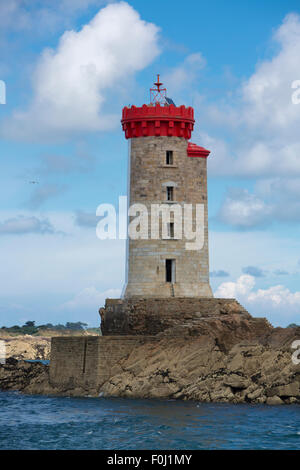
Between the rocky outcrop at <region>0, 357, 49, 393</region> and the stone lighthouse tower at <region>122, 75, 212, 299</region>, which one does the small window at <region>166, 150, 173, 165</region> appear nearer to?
the stone lighthouse tower at <region>122, 75, 212, 299</region>

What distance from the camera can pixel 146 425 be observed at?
3219 centimetres

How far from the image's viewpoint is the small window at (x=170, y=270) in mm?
44406

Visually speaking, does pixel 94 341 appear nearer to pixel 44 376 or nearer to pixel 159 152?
pixel 44 376

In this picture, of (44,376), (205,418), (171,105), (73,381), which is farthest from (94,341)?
(171,105)

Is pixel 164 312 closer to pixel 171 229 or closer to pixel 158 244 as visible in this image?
pixel 158 244

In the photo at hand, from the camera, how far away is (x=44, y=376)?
4481 cm

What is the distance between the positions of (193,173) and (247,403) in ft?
44.0

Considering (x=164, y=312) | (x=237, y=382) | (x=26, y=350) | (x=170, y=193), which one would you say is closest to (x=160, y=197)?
(x=170, y=193)

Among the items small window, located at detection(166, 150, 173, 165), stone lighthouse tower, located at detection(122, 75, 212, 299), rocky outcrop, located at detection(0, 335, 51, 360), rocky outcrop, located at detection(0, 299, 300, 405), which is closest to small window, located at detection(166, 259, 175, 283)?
stone lighthouse tower, located at detection(122, 75, 212, 299)

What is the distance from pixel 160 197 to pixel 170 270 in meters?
3.67

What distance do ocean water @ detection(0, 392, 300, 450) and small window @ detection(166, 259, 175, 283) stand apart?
770 centimetres

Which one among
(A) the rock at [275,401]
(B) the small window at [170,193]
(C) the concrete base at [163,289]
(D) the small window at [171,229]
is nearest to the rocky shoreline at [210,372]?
(A) the rock at [275,401]

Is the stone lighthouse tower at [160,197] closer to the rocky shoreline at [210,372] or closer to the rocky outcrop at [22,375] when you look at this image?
the rocky shoreline at [210,372]
